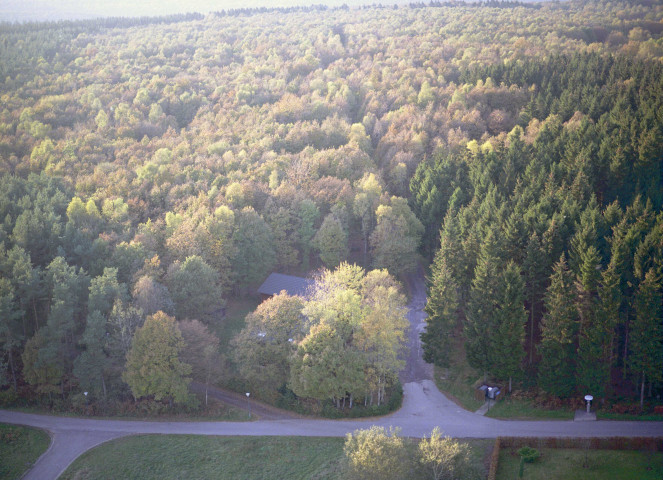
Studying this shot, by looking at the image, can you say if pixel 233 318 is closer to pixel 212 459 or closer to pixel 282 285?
pixel 282 285

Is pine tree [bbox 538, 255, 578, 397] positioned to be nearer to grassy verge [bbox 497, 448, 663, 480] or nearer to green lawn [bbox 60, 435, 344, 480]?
grassy verge [bbox 497, 448, 663, 480]

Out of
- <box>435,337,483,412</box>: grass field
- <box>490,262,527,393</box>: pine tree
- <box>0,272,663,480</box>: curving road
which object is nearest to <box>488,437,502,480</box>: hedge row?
<box>0,272,663,480</box>: curving road

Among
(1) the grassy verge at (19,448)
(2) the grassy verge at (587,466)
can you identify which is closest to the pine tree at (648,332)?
(2) the grassy verge at (587,466)

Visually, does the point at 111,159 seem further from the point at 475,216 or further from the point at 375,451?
the point at 375,451

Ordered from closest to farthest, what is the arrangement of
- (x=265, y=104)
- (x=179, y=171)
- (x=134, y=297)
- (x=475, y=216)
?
1. (x=134, y=297)
2. (x=475, y=216)
3. (x=179, y=171)
4. (x=265, y=104)

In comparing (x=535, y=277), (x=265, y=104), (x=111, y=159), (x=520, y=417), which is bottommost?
(x=520, y=417)

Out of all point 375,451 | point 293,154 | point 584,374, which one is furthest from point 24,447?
point 293,154
